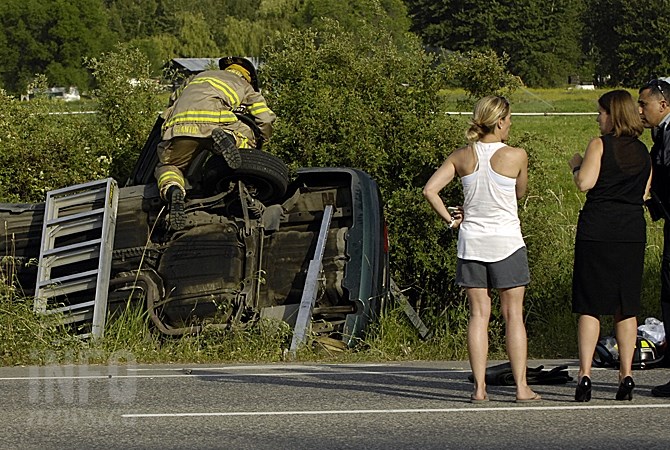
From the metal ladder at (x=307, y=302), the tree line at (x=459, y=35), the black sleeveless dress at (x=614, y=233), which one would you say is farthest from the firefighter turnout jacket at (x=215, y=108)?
the tree line at (x=459, y=35)

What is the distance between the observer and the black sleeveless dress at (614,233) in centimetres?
723

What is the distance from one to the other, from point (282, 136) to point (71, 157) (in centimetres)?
247

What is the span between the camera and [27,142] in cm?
1370

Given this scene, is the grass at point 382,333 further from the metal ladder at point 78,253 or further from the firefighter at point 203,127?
the firefighter at point 203,127

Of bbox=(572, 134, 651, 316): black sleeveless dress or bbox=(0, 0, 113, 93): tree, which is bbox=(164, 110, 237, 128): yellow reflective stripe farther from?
bbox=(0, 0, 113, 93): tree

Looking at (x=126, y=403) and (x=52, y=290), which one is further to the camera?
(x=52, y=290)

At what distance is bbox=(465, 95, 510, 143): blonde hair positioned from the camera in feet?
23.3

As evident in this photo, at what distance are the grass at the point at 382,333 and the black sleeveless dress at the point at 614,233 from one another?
2.87 m

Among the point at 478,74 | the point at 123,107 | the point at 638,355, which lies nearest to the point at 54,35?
the point at 123,107

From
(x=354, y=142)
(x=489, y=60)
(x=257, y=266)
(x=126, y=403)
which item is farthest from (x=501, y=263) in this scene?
(x=489, y=60)

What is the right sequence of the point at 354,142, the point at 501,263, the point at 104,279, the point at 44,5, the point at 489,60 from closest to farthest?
1. the point at 501,263
2. the point at 104,279
3. the point at 354,142
4. the point at 489,60
5. the point at 44,5

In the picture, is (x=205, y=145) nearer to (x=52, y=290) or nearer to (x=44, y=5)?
(x=52, y=290)

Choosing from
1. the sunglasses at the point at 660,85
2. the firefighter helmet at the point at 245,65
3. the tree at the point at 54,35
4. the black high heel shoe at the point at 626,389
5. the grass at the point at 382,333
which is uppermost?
the tree at the point at 54,35

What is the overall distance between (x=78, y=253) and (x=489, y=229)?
180 inches
